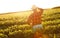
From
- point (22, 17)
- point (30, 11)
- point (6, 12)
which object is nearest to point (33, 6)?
point (30, 11)

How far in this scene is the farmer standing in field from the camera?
1.53m

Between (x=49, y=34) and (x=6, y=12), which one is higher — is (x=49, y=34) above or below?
below

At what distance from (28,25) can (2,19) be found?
28 centimetres

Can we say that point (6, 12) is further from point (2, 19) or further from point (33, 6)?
point (33, 6)

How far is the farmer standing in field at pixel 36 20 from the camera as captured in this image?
153 cm

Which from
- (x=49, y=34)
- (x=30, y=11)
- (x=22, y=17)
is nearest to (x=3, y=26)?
(x=22, y=17)

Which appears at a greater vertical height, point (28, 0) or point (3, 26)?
point (28, 0)

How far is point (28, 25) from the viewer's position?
155cm

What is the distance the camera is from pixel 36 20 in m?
1.56

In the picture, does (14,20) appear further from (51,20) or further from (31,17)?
(51,20)

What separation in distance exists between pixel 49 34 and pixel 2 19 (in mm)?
503

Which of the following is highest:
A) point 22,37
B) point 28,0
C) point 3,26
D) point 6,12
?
point 28,0

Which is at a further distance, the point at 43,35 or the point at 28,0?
the point at 28,0

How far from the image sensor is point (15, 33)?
5.01ft
